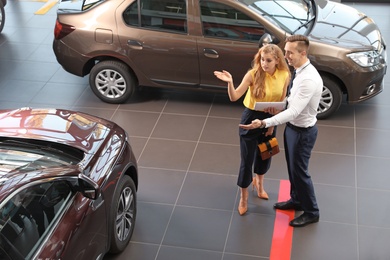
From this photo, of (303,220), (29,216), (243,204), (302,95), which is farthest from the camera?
(243,204)

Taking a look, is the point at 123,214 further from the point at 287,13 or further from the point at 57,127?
the point at 287,13

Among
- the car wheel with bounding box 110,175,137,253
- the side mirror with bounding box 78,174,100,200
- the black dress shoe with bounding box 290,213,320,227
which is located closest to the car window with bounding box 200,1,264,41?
the black dress shoe with bounding box 290,213,320,227

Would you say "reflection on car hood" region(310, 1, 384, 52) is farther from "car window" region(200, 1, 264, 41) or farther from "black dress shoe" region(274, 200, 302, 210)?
"black dress shoe" region(274, 200, 302, 210)

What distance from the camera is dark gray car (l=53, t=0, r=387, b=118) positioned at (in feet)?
26.5

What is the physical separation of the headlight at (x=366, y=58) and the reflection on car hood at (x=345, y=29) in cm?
8

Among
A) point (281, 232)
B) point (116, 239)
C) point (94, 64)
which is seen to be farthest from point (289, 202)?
point (94, 64)

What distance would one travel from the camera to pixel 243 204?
669 cm

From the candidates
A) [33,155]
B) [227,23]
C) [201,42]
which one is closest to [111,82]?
[201,42]

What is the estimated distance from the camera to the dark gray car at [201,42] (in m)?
8.08

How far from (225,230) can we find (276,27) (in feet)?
9.13

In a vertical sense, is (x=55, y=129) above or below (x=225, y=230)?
above

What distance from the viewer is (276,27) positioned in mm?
8031

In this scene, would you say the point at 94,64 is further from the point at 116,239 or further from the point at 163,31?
the point at 116,239

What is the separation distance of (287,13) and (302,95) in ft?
9.67
